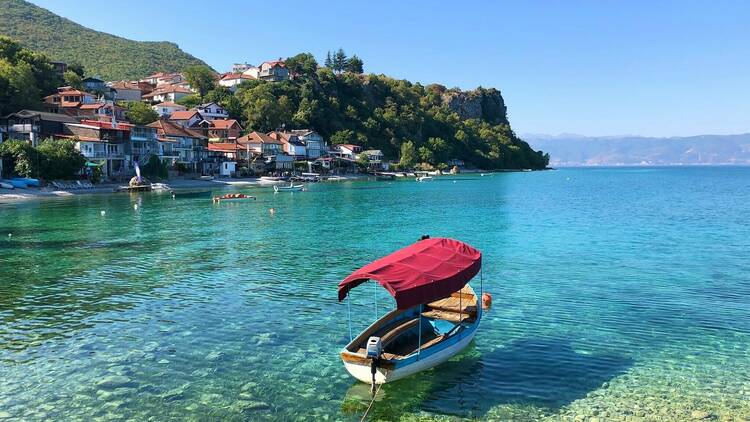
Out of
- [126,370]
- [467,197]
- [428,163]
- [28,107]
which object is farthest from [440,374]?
[428,163]

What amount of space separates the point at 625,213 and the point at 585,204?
1317 centimetres

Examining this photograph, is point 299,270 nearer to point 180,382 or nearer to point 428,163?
point 180,382

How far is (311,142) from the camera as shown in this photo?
153m

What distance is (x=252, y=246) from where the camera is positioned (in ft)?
122

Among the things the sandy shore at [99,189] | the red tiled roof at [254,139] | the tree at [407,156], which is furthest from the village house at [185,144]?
the tree at [407,156]

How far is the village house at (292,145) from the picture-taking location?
142125 mm

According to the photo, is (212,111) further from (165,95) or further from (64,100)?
(64,100)

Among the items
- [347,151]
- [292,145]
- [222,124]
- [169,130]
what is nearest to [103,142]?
[169,130]

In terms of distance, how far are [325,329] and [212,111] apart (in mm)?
142535

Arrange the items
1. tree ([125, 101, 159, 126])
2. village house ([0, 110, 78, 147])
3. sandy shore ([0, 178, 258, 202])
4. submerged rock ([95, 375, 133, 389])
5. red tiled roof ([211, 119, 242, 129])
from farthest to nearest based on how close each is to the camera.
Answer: red tiled roof ([211, 119, 242, 129]) < tree ([125, 101, 159, 126]) < village house ([0, 110, 78, 147]) < sandy shore ([0, 178, 258, 202]) < submerged rock ([95, 375, 133, 389])

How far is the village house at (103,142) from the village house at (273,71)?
320ft

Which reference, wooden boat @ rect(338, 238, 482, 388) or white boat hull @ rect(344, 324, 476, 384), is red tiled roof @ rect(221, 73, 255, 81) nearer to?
wooden boat @ rect(338, 238, 482, 388)

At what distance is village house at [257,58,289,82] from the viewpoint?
186 m

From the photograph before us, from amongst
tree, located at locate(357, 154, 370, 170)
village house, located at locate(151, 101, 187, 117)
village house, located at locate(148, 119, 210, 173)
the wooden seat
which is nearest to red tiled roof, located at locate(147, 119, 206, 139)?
village house, located at locate(148, 119, 210, 173)
